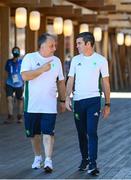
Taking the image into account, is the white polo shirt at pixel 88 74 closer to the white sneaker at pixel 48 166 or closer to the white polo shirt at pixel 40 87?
the white polo shirt at pixel 40 87

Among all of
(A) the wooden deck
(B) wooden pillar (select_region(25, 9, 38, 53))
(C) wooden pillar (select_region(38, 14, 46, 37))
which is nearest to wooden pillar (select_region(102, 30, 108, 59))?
(C) wooden pillar (select_region(38, 14, 46, 37))

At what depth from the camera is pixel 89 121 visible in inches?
304

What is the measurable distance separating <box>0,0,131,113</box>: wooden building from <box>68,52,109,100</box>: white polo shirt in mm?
7694

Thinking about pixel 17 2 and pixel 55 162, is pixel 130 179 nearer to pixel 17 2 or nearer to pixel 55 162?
pixel 55 162

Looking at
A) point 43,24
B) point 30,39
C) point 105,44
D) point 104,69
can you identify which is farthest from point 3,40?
point 105,44

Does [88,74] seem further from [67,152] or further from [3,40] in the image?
[3,40]

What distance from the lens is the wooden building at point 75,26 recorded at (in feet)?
52.9

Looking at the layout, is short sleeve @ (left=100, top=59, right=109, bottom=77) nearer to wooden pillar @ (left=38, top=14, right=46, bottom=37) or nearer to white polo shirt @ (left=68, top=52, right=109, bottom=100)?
white polo shirt @ (left=68, top=52, right=109, bottom=100)

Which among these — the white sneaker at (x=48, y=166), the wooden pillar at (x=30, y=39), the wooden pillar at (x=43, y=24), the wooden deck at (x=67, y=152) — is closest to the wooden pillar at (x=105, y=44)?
the wooden pillar at (x=43, y=24)

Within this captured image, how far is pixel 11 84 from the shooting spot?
14.0 metres

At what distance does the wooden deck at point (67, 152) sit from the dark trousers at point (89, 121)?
0.35 m

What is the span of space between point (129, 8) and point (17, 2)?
10363 mm

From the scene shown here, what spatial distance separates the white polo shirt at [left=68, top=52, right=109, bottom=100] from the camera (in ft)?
25.6

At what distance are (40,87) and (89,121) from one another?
74cm
